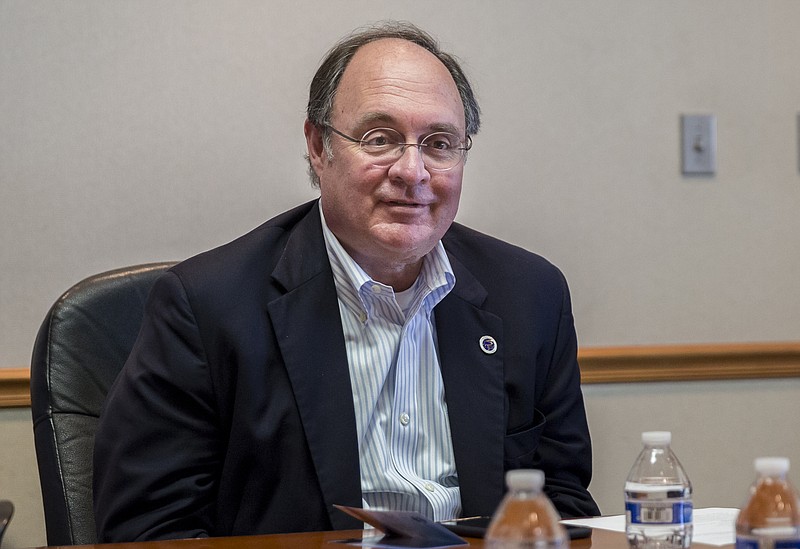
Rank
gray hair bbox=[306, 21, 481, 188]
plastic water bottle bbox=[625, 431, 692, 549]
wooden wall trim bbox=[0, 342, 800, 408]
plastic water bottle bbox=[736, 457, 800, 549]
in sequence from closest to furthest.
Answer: plastic water bottle bbox=[736, 457, 800, 549], plastic water bottle bbox=[625, 431, 692, 549], gray hair bbox=[306, 21, 481, 188], wooden wall trim bbox=[0, 342, 800, 408]

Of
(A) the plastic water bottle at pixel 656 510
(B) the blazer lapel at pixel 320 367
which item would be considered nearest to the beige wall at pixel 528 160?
(B) the blazer lapel at pixel 320 367

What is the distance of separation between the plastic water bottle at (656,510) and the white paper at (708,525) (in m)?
0.06

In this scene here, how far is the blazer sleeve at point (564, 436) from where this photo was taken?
1.88 metres

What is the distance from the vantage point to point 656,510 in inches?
47.3

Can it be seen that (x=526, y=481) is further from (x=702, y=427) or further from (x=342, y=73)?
(x=702, y=427)

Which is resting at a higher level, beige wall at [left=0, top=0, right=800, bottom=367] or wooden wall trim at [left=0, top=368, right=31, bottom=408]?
beige wall at [left=0, top=0, right=800, bottom=367]

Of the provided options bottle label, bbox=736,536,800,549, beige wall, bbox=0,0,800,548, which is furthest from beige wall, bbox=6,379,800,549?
bottle label, bbox=736,536,800,549

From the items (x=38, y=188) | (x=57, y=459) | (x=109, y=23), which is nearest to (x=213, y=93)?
(x=109, y=23)

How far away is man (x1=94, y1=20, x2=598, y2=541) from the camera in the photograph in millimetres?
1706

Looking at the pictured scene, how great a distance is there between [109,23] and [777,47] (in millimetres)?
1813

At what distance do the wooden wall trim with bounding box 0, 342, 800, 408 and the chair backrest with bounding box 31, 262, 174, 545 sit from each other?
4.30 ft

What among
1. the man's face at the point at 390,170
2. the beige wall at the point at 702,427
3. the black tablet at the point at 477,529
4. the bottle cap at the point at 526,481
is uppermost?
the man's face at the point at 390,170

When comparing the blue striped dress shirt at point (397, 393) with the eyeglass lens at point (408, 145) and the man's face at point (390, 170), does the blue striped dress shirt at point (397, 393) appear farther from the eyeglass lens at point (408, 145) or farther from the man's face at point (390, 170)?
the eyeglass lens at point (408, 145)

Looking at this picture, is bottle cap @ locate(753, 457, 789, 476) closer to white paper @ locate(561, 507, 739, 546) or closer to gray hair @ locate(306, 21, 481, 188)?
white paper @ locate(561, 507, 739, 546)
